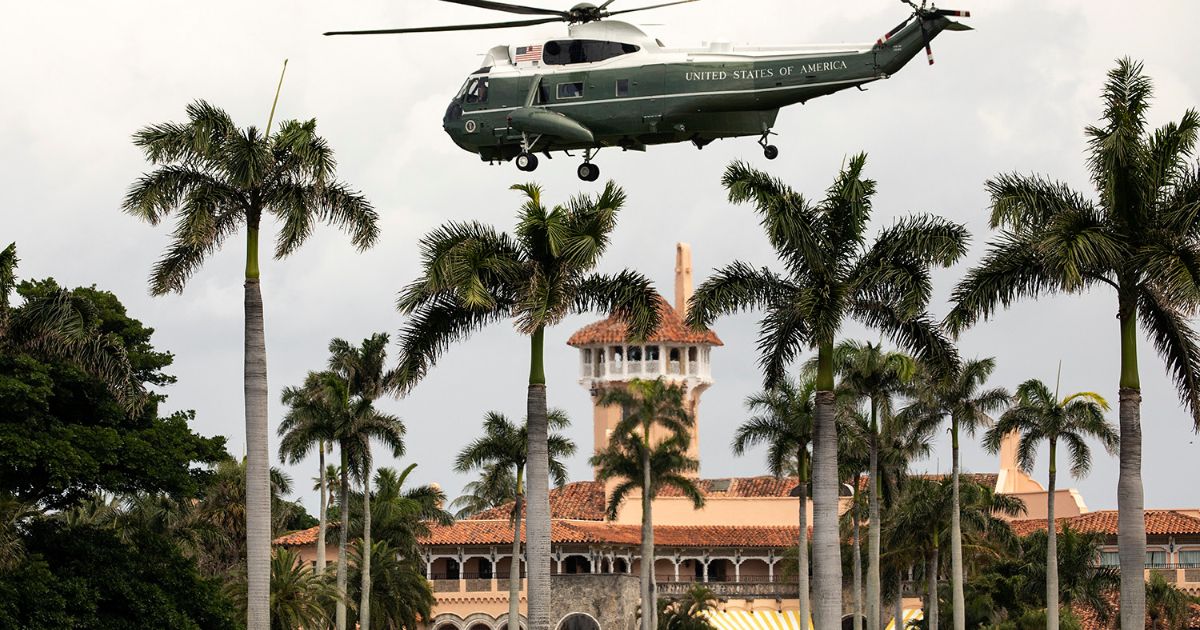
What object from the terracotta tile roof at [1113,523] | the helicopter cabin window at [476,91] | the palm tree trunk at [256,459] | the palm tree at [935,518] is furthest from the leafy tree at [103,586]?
the terracotta tile roof at [1113,523]

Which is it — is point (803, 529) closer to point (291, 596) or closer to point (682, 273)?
point (291, 596)

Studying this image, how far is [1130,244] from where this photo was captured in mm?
34031

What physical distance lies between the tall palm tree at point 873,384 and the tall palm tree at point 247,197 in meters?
28.1

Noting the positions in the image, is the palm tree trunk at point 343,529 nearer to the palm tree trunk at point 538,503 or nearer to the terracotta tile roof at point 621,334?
the palm tree trunk at point 538,503

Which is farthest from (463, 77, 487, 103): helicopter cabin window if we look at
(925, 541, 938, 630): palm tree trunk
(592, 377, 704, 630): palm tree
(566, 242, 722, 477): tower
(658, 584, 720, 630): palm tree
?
(566, 242, 722, 477): tower

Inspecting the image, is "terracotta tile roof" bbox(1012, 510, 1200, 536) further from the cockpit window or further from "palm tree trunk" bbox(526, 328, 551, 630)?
"palm tree trunk" bbox(526, 328, 551, 630)

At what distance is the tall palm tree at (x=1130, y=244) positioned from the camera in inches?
1309

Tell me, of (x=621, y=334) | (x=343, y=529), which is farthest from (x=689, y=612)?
(x=621, y=334)

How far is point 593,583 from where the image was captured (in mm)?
97500

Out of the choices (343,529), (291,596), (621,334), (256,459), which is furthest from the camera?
(621,334)

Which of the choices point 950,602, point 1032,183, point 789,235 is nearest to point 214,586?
point 789,235

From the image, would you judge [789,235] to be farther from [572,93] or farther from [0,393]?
[0,393]

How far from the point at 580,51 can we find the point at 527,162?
126 inches

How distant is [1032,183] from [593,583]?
64.5 meters
